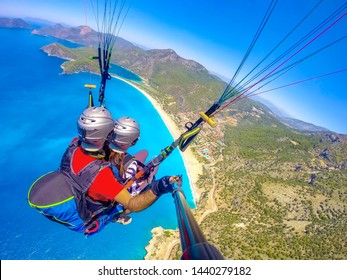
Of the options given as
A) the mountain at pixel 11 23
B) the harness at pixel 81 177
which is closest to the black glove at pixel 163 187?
the harness at pixel 81 177

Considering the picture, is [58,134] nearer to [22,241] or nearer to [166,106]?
[22,241]

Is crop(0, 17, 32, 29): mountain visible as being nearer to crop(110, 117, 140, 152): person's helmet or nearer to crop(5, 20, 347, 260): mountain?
crop(5, 20, 347, 260): mountain

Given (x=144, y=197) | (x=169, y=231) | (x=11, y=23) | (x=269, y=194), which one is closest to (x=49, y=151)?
(x=169, y=231)

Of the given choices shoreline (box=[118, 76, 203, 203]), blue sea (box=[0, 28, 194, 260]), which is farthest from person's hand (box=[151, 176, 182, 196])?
shoreline (box=[118, 76, 203, 203])

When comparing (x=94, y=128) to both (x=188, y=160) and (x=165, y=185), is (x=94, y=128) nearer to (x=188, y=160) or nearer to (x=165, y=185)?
(x=165, y=185)

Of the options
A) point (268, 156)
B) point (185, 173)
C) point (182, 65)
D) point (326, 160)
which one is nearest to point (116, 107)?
point (185, 173)

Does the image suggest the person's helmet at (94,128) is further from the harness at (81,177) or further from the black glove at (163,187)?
the black glove at (163,187)
